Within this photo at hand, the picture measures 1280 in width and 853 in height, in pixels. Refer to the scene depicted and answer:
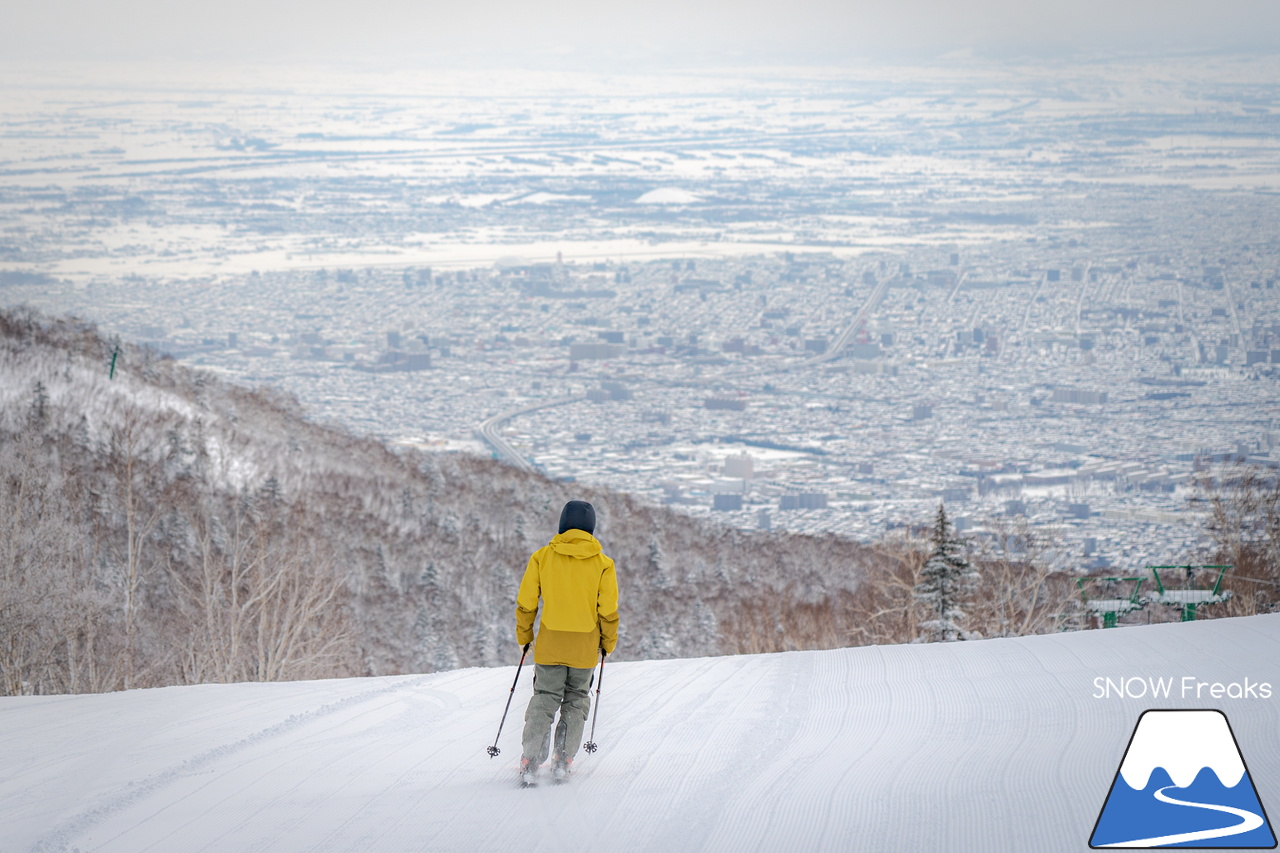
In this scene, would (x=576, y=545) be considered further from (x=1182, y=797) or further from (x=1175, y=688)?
(x=1175, y=688)

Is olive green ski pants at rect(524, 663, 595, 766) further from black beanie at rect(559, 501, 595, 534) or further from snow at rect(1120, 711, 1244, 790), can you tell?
snow at rect(1120, 711, 1244, 790)

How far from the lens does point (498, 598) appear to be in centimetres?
4462

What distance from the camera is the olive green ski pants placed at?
19.0 ft

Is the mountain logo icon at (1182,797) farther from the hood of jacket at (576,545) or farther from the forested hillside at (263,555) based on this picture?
the forested hillside at (263,555)

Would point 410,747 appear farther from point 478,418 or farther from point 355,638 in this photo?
point 478,418

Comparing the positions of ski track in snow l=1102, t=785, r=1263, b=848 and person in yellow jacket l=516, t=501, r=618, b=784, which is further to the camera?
person in yellow jacket l=516, t=501, r=618, b=784

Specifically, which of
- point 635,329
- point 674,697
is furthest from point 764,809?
point 635,329

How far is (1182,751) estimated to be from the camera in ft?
17.6

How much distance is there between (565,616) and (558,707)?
56 cm

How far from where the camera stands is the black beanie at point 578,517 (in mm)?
5660

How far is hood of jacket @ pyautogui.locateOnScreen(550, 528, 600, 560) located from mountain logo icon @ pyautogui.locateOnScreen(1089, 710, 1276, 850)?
2.60 m

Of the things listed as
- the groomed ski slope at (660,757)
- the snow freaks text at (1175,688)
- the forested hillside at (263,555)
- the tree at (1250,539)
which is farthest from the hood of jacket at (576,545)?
the tree at (1250,539)

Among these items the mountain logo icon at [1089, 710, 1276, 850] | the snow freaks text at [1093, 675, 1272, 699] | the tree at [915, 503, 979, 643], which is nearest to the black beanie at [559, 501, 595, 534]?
the mountain logo icon at [1089, 710, 1276, 850]

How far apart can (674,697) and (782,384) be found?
14739 centimetres
